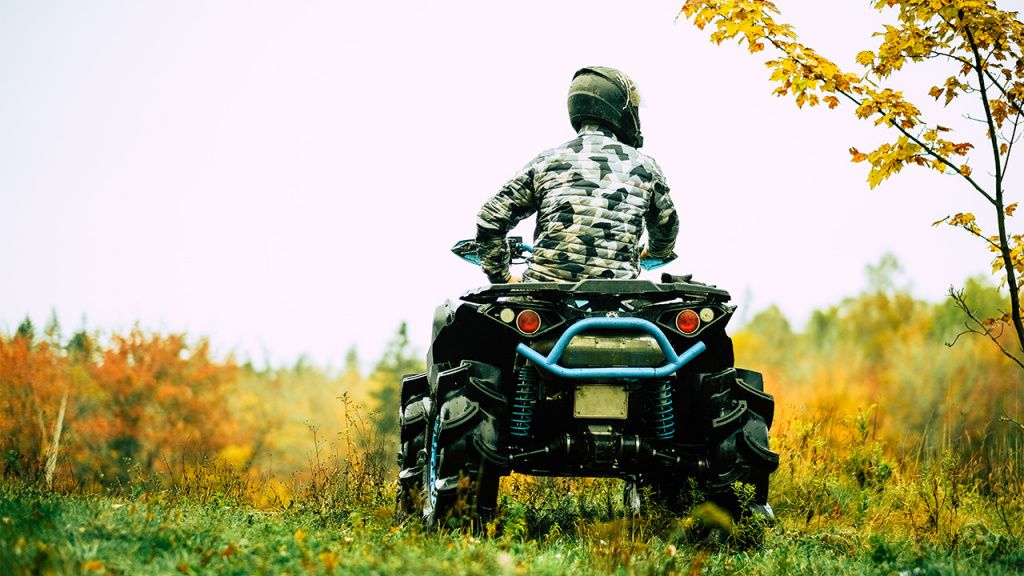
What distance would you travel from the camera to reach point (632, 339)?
15.8ft

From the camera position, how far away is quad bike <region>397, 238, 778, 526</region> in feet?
15.9

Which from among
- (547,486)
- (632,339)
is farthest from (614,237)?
(547,486)

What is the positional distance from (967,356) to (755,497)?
2811 cm

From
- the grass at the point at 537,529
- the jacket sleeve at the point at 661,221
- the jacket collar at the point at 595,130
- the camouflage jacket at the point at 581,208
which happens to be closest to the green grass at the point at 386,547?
the grass at the point at 537,529

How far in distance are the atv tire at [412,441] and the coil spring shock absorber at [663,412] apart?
136cm

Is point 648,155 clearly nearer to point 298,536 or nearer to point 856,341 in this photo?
point 298,536

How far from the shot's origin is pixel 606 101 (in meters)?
6.21

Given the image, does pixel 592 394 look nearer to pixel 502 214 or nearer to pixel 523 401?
pixel 523 401

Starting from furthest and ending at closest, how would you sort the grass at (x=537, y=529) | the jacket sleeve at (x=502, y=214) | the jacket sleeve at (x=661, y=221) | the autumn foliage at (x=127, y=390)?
the autumn foliage at (x=127, y=390), the jacket sleeve at (x=661, y=221), the jacket sleeve at (x=502, y=214), the grass at (x=537, y=529)

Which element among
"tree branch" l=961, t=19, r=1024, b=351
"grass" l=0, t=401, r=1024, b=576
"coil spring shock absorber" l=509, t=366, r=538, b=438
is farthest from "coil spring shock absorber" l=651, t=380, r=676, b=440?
"tree branch" l=961, t=19, r=1024, b=351

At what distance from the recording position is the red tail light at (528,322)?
4.95 metres

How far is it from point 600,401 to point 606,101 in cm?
207

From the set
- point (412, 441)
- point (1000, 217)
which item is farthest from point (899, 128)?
point (412, 441)

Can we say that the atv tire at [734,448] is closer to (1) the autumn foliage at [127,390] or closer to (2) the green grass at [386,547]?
(2) the green grass at [386,547]
